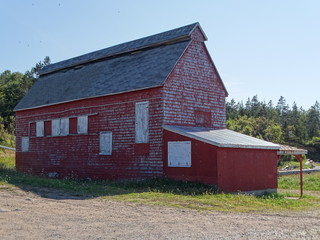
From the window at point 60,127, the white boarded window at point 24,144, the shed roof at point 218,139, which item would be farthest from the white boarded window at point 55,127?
the shed roof at point 218,139

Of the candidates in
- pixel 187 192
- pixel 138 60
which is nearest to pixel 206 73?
pixel 138 60

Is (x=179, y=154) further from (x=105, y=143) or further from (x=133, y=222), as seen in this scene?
(x=133, y=222)

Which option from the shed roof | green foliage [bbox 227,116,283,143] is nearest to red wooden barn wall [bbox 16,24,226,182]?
the shed roof

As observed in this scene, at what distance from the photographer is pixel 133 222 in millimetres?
10148

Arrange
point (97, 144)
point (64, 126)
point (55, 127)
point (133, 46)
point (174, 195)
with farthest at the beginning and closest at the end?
point (55, 127), point (64, 126), point (133, 46), point (97, 144), point (174, 195)

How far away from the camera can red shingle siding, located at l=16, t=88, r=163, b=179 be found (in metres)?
20.6

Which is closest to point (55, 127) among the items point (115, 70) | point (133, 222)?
point (115, 70)

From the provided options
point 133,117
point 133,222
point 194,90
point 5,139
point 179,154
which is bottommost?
point 133,222

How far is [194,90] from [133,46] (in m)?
5.66

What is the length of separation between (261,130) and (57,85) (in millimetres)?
36265

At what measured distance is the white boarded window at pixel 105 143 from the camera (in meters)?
22.8

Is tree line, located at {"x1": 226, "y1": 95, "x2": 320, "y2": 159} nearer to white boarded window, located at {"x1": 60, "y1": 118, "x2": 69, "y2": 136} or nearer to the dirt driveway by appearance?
white boarded window, located at {"x1": 60, "y1": 118, "x2": 69, "y2": 136}

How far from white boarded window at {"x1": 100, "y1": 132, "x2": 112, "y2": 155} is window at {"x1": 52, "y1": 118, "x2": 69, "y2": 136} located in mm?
3503

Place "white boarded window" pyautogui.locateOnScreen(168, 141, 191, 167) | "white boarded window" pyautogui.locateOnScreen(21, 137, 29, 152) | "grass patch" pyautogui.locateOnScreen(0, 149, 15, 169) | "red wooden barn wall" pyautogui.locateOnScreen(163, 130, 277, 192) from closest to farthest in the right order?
1. "red wooden barn wall" pyautogui.locateOnScreen(163, 130, 277, 192)
2. "white boarded window" pyautogui.locateOnScreen(168, 141, 191, 167)
3. "white boarded window" pyautogui.locateOnScreen(21, 137, 29, 152)
4. "grass patch" pyautogui.locateOnScreen(0, 149, 15, 169)
